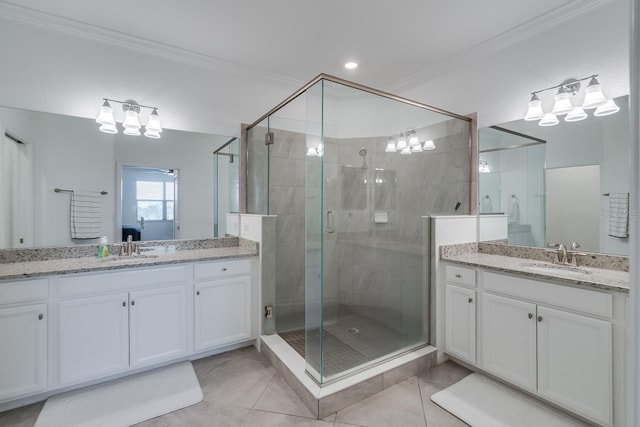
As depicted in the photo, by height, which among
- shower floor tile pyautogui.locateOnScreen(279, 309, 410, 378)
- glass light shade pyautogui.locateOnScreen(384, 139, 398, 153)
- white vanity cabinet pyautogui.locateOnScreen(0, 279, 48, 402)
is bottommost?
shower floor tile pyautogui.locateOnScreen(279, 309, 410, 378)

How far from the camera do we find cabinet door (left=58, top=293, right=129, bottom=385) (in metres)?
1.99

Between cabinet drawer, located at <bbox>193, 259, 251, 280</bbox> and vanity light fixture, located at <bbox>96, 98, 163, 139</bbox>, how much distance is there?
4.08ft

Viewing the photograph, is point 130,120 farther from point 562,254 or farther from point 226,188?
point 562,254

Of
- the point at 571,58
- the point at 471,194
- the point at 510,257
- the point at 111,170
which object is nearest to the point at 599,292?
the point at 510,257

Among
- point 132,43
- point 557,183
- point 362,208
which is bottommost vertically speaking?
point 362,208

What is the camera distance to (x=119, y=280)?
84.4 inches

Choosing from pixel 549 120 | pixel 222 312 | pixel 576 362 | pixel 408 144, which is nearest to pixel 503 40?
pixel 549 120

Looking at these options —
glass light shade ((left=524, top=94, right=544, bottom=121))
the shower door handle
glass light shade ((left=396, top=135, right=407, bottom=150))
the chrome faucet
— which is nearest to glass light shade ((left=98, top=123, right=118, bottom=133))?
the shower door handle

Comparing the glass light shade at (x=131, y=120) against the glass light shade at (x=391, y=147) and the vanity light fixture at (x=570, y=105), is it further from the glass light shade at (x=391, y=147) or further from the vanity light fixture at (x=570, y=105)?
the vanity light fixture at (x=570, y=105)

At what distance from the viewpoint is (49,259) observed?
2.34m

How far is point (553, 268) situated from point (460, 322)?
762 millimetres

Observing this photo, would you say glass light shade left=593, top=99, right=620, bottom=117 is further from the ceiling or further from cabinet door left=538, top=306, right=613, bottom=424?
cabinet door left=538, top=306, right=613, bottom=424

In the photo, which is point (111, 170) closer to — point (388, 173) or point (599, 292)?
point (388, 173)

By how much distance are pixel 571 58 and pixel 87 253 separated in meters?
3.97
